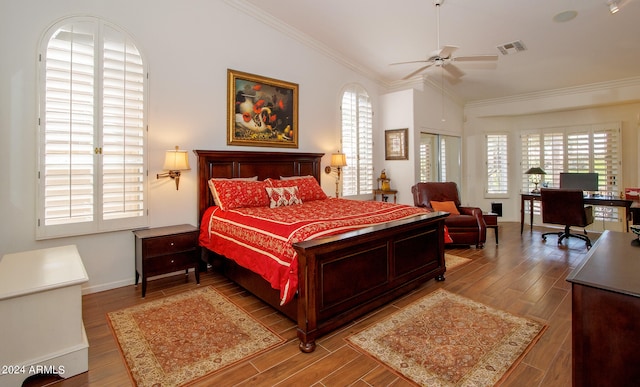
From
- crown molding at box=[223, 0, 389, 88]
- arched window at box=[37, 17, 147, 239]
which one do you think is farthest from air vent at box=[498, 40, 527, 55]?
arched window at box=[37, 17, 147, 239]

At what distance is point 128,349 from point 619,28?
6.36 metres

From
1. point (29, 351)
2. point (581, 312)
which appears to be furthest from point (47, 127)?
point (581, 312)

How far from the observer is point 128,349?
89.7 inches

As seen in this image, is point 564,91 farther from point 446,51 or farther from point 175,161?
point 175,161

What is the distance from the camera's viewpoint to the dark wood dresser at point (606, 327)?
121 cm

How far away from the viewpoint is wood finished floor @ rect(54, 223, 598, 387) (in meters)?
1.97

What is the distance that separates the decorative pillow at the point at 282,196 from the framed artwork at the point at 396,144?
2912 mm

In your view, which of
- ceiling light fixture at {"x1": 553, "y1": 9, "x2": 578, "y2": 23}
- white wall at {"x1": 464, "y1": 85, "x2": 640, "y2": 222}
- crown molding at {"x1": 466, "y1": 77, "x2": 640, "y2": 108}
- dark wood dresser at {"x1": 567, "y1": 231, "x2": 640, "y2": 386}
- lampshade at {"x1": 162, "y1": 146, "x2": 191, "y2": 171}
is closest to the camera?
dark wood dresser at {"x1": 567, "y1": 231, "x2": 640, "y2": 386}

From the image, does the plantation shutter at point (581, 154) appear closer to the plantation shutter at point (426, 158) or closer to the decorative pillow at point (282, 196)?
the plantation shutter at point (426, 158)

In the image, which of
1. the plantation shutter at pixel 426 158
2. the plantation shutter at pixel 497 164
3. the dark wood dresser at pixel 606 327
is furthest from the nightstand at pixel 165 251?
the plantation shutter at pixel 497 164

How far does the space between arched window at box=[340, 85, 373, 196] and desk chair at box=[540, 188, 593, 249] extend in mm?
3050

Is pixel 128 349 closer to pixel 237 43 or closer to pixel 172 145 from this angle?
pixel 172 145

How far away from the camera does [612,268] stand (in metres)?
1.42

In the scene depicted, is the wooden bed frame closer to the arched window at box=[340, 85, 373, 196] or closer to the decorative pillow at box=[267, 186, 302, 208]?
the decorative pillow at box=[267, 186, 302, 208]
